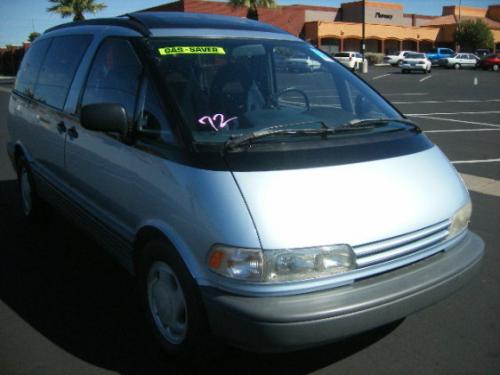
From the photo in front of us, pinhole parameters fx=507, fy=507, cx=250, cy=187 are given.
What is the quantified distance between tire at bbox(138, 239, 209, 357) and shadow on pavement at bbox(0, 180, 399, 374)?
5.3 inches

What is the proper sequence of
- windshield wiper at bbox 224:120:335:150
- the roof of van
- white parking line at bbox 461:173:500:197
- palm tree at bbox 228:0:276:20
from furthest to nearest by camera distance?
palm tree at bbox 228:0:276:20 → white parking line at bbox 461:173:500:197 → the roof of van → windshield wiper at bbox 224:120:335:150

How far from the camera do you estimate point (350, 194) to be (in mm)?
2516

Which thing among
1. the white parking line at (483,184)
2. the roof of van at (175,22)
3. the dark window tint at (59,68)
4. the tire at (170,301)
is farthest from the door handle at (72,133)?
the white parking line at (483,184)

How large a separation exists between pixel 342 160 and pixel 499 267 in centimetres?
231

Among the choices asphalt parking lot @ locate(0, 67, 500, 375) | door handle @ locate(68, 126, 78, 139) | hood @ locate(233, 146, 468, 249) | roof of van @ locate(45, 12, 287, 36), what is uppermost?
roof of van @ locate(45, 12, 287, 36)

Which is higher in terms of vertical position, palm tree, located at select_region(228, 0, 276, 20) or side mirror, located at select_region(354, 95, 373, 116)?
palm tree, located at select_region(228, 0, 276, 20)

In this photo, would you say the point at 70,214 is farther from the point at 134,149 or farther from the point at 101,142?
the point at 134,149

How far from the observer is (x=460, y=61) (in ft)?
156

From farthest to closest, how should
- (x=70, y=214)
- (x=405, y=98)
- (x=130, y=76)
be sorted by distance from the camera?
(x=405, y=98), (x=70, y=214), (x=130, y=76)

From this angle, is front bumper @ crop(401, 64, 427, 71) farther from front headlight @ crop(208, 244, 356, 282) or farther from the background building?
front headlight @ crop(208, 244, 356, 282)

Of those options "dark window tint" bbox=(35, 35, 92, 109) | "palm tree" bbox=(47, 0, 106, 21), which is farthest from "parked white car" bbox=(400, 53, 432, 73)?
"dark window tint" bbox=(35, 35, 92, 109)

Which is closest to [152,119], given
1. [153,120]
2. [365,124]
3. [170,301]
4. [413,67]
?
[153,120]

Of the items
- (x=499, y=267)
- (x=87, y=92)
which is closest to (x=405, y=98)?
(x=499, y=267)

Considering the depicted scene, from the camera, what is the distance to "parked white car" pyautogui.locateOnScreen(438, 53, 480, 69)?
47.4 metres
